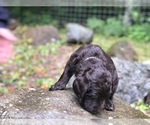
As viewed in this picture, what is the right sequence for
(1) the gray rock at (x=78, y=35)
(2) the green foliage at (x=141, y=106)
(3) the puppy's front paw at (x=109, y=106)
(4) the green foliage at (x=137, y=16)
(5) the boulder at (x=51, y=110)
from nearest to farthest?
(5) the boulder at (x=51, y=110) < (3) the puppy's front paw at (x=109, y=106) < (2) the green foliage at (x=141, y=106) < (1) the gray rock at (x=78, y=35) < (4) the green foliage at (x=137, y=16)

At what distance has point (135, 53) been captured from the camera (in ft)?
27.5

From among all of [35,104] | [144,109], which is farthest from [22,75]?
[35,104]

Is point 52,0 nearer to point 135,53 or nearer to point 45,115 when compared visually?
point 135,53

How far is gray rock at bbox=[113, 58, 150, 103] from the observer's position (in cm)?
567

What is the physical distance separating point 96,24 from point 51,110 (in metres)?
6.91

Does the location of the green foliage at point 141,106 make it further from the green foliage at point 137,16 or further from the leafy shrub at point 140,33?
the green foliage at point 137,16

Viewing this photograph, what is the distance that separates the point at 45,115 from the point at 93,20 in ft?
23.4

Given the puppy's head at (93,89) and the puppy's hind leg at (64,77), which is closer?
the puppy's head at (93,89)

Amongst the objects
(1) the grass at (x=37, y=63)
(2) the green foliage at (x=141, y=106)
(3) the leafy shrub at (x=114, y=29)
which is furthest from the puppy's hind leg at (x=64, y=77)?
(3) the leafy shrub at (x=114, y=29)

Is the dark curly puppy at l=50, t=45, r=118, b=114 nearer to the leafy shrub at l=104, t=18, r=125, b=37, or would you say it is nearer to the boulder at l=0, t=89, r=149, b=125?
the boulder at l=0, t=89, r=149, b=125

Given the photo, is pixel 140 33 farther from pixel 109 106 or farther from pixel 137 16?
pixel 109 106

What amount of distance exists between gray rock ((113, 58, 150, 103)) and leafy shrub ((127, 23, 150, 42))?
12.9ft

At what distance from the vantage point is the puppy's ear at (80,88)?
3781 millimetres

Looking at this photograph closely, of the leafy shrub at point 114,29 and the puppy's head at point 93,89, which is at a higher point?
the puppy's head at point 93,89
